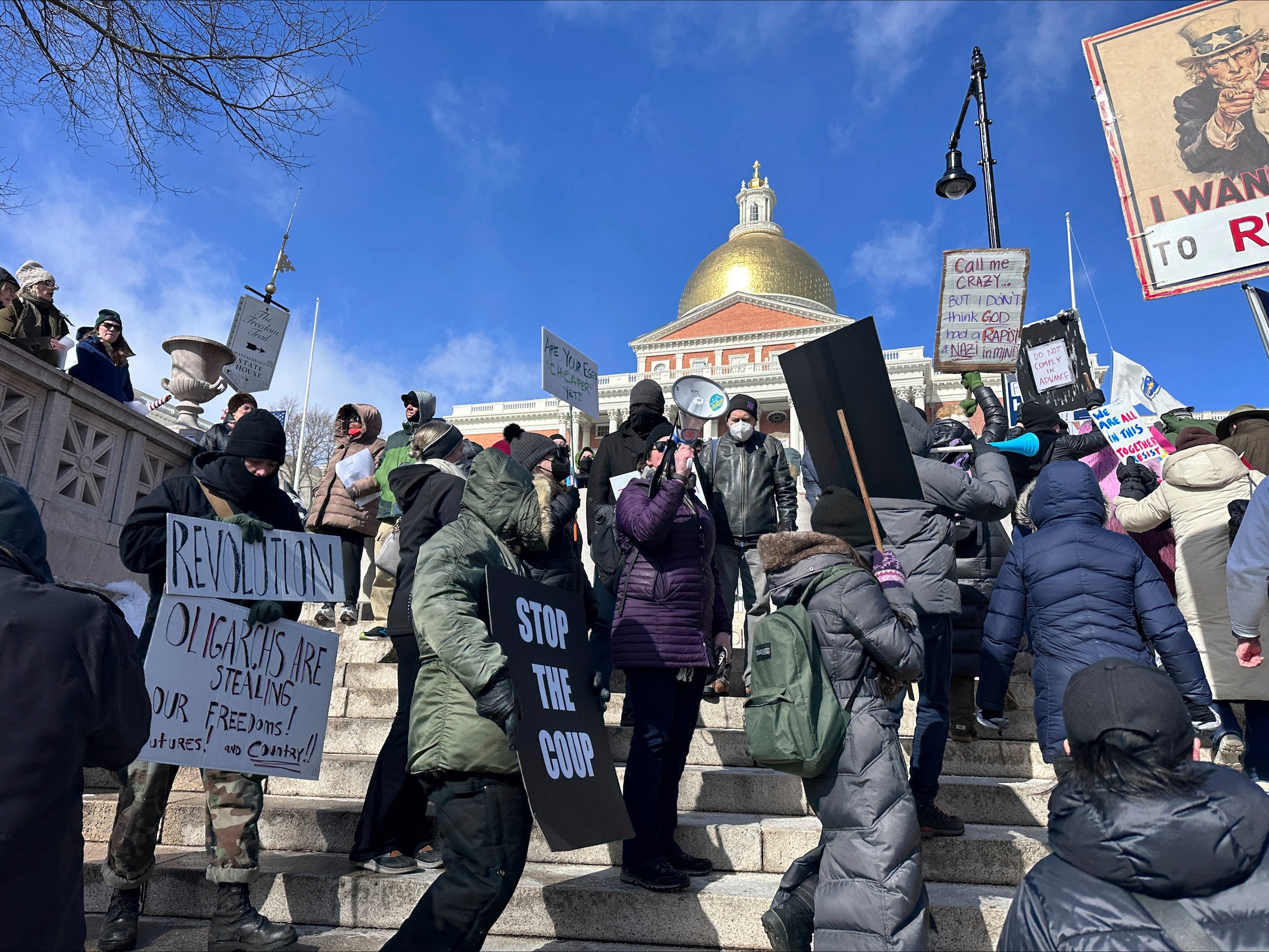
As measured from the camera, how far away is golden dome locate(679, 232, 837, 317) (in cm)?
6238

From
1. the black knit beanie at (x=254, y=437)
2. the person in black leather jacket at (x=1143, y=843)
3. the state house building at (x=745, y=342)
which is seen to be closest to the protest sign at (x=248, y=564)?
the black knit beanie at (x=254, y=437)

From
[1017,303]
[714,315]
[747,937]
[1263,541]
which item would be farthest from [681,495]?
[714,315]

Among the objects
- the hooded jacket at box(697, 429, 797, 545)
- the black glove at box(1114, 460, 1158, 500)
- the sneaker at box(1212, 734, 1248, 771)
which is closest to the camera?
the sneaker at box(1212, 734, 1248, 771)

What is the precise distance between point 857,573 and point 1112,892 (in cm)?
153

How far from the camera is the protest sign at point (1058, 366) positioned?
793cm

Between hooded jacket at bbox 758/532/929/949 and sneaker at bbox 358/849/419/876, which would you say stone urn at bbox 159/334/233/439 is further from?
hooded jacket at bbox 758/532/929/949

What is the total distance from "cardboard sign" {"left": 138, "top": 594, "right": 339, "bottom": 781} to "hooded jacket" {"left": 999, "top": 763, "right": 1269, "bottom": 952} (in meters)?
2.92

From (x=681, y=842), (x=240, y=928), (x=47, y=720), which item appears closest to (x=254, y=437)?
(x=240, y=928)

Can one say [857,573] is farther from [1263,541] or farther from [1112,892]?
[1263,541]

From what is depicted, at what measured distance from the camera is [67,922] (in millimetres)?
1830

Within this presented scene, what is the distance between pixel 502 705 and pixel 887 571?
153 cm

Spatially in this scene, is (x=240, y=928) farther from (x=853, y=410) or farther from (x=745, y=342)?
(x=745, y=342)

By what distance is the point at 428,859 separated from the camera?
3.70m

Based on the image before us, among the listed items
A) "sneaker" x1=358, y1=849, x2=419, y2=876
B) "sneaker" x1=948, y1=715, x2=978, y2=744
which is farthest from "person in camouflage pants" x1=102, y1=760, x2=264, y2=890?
"sneaker" x1=948, y1=715, x2=978, y2=744
